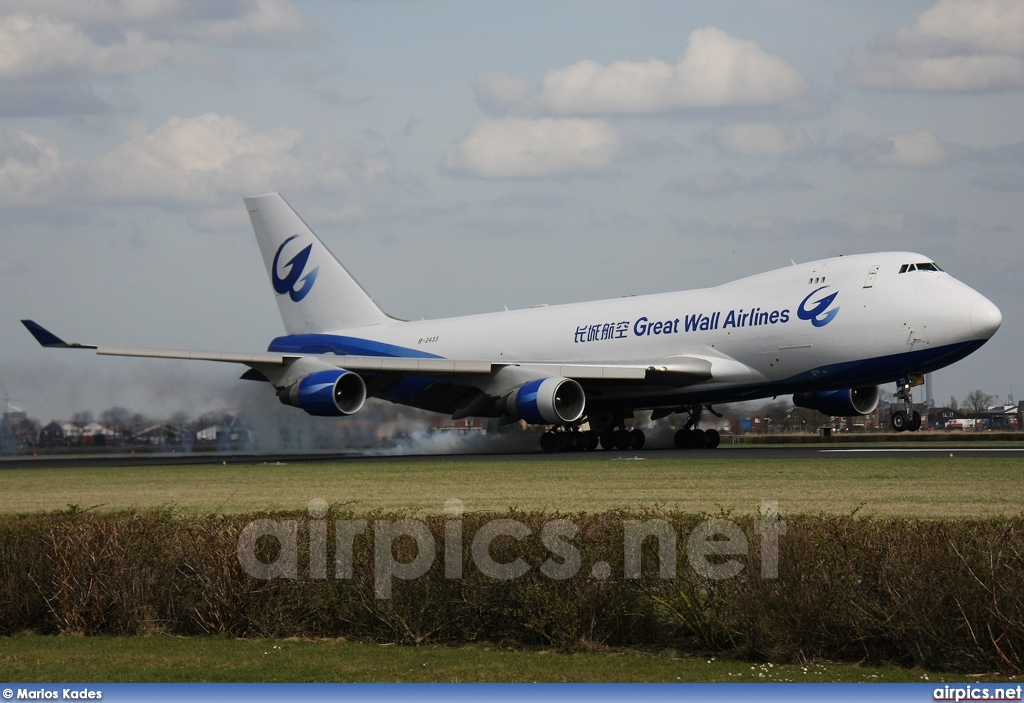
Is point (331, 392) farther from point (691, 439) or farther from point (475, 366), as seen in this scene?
point (691, 439)

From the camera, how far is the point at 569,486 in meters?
24.6

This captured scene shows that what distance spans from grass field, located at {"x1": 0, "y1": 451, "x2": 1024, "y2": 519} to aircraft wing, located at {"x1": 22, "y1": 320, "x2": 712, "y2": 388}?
6.56 meters

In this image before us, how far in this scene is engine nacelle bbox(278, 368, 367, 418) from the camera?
40.8 meters

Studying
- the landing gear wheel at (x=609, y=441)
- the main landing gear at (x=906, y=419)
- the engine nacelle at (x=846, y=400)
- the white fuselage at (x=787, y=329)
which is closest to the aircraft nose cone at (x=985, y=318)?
the white fuselage at (x=787, y=329)

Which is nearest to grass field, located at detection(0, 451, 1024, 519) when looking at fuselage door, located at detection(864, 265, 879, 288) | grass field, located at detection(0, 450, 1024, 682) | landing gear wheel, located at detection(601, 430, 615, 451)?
grass field, located at detection(0, 450, 1024, 682)

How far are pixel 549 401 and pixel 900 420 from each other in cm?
1042

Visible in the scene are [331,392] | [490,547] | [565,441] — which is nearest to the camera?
[490,547]

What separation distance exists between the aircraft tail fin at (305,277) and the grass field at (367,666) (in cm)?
4144

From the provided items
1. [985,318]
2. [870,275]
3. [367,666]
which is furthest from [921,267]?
[367,666]

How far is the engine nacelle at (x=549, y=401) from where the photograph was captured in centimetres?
4006

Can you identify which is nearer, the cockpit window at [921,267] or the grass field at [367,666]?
the grass field at [367,666]

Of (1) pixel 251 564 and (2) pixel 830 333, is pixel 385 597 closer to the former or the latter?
(1) pixel 251 564

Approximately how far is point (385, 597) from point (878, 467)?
18.8 m

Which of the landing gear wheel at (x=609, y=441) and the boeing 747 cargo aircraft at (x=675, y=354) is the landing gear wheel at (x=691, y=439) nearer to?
the boeing 747 cargo aircraft at (x=675, y=354)
